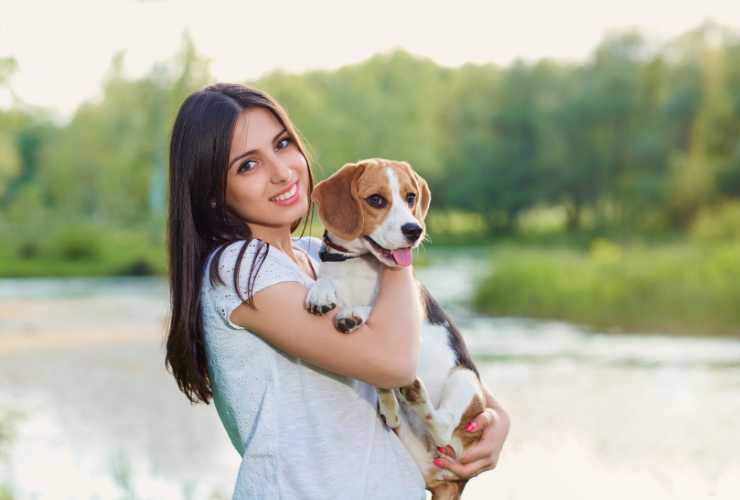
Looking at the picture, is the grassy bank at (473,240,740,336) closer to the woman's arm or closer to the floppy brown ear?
the floppy brown ear

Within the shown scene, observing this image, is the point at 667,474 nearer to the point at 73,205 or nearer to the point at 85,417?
the point at 85,417

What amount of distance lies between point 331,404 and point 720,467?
24.9ft

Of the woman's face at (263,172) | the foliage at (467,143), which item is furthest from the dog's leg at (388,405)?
the foliage at (467,143)

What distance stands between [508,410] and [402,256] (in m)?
9.31

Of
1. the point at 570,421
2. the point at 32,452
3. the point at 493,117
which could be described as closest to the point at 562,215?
the point at 493,117

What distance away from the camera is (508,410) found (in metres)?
11.4

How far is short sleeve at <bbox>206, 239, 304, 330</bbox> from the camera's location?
222 centimetres

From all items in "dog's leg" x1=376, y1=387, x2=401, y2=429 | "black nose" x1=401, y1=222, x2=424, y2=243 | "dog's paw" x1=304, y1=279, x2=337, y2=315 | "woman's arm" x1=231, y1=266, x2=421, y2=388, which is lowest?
"dog's leg" x1=376, y1=387, x2=401, y2=429

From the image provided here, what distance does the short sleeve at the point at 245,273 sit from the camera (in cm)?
222

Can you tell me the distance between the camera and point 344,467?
2232 mm

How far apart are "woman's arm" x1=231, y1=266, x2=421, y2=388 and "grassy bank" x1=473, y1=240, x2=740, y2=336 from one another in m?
13.9

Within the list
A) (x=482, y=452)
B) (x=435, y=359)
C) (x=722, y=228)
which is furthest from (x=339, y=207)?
(x=722, y=228)

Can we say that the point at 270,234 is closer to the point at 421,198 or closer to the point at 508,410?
the point at 421,198

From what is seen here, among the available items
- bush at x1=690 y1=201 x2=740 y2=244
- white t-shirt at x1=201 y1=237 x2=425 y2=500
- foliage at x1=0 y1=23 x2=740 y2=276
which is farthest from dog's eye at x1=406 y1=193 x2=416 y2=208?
foliage at x1=0 y1=23 x2=740 y2=276
